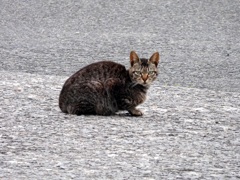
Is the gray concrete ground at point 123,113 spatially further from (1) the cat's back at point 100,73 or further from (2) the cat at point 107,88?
(1) the cat's back at point 100,73

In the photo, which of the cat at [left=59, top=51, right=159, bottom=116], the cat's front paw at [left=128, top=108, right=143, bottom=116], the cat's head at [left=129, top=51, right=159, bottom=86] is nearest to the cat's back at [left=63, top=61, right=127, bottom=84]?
the cat at [left=59, top=51, right=159, bottom=116]

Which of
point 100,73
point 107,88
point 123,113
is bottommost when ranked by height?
point 123,113

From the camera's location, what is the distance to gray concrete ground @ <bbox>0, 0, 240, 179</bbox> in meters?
5.73

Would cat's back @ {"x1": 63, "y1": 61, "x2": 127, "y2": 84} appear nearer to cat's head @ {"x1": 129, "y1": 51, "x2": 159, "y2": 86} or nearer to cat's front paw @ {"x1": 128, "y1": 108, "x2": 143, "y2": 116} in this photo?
cat's head @ {"x1": 129, "y1": 51, "x2": 159, "y2": 86}

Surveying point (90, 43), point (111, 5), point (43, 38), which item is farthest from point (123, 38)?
point (111, 5)

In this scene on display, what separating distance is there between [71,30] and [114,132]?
8043 millimetres

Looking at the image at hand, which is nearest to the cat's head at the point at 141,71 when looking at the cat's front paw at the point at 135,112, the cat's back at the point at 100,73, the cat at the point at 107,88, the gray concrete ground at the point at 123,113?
the cat at the point at 107,88

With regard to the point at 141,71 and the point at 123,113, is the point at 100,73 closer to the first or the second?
the point at 141,71

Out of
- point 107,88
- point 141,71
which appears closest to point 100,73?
point 107,88

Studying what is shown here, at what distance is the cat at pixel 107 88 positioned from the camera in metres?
7.22

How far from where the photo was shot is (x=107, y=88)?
23.8 feet

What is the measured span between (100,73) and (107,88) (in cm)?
21

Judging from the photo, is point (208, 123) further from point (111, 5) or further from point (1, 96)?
point (111, 5)

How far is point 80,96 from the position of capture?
283 inches
